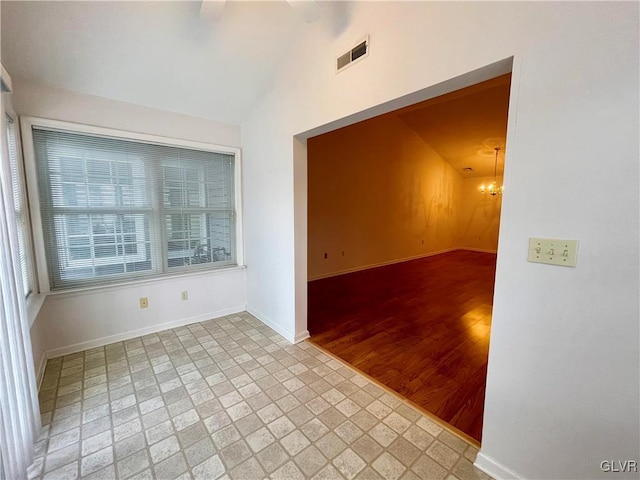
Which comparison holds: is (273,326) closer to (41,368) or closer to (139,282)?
(139,282)

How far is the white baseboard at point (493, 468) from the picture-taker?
4.33ft

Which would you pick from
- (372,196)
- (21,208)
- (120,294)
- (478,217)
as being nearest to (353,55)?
(21,208)

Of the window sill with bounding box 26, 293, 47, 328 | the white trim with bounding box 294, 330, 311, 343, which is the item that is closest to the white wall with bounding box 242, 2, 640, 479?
the white trim with bounding box 294, 330, 311, 343

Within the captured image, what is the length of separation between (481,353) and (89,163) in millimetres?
4014

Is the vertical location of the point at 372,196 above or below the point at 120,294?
above

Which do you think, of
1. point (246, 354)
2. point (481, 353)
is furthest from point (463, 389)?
point (246, 354)

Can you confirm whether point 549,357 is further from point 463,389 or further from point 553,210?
point 463,389

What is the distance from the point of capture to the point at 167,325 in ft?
9.66

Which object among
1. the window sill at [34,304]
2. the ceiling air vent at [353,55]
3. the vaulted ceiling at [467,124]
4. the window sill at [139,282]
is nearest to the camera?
the ceiling air vent at [353,55]

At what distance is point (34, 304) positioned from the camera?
209 cm

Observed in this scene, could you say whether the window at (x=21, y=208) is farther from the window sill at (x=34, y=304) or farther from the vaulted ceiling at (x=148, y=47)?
the vaulted ceiling at (x=148, y=47)

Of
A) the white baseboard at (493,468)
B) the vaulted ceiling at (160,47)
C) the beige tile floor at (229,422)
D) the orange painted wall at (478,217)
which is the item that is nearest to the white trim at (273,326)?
the beige tile floor at (229,422)

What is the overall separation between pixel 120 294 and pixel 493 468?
3188 mm

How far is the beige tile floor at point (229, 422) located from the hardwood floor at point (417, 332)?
236mm
